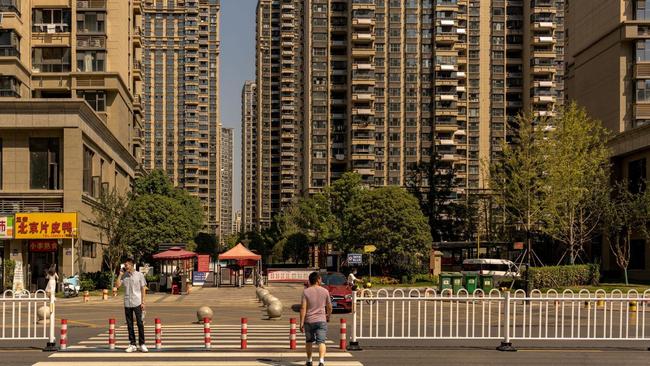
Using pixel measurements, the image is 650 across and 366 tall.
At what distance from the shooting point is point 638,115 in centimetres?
6059

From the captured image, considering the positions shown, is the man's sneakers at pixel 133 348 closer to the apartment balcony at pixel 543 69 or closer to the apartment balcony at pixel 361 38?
the apartment balcony at pixel 361 38

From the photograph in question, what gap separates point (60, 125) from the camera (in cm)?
4494

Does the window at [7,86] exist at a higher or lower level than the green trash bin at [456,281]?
higher

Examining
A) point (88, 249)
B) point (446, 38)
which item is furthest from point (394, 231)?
point (446, 38)

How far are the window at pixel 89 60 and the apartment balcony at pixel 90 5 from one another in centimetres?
333

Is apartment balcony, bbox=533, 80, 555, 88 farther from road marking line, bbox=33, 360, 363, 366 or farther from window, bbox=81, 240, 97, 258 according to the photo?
road marking line, bbox=33, 360, 363, 366

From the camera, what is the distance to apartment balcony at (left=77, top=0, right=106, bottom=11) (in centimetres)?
5654

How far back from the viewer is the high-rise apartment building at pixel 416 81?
343ft

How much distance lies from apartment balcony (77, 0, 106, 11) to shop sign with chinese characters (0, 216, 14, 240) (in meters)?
19.9

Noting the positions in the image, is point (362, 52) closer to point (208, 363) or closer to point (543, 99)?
point (543, 99)

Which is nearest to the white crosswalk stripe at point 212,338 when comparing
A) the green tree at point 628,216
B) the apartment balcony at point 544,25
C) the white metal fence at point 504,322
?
the white metal fence at point 504,322

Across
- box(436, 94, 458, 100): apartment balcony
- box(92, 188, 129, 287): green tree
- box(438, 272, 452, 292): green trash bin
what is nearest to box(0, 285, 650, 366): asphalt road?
box(438, 272, 452, 292): green trash bin

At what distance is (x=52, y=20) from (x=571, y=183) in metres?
39.5

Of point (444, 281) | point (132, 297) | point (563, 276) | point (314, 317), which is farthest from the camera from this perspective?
point (563, 276)
